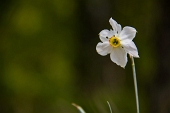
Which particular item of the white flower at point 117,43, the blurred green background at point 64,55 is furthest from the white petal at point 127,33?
the blurred green background at point 64,55

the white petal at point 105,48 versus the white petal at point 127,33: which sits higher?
the white petal at point 127,33

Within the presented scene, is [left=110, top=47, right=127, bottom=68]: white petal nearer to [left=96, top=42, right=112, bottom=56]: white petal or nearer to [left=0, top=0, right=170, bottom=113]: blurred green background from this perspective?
[left=96, top=42, right=112, bottom=56]: white petal

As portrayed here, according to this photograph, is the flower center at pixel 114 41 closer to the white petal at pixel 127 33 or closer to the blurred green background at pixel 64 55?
the white petal at pixel 127 33

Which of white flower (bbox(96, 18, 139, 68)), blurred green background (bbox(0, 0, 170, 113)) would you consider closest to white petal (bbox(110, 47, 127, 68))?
white flower (bbox(96, 18, 139, 68))

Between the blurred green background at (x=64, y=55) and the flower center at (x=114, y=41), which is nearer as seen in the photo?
the flower center at (x=114, y=41)

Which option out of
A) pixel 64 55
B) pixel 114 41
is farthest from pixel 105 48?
pixel 64 55

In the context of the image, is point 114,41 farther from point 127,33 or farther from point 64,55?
point 64,55

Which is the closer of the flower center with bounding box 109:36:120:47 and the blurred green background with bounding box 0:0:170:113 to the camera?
the flower center with bounding box 109:36:120:47
